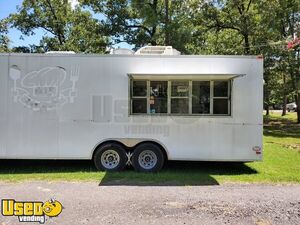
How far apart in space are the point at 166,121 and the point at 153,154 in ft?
3.07

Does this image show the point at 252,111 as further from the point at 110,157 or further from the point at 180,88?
the point at 110,157

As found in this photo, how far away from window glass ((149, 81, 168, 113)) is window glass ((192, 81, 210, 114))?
0.74 m

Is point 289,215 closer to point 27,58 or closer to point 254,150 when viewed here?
point 254,150

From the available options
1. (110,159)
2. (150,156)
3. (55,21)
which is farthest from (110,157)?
(55,21)

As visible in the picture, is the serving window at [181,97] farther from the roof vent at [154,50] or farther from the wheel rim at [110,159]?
the wheel rim at [110,159]

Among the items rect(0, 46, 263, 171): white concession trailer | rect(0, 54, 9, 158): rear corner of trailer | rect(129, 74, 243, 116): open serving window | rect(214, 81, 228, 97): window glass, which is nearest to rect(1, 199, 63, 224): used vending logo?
rect(0, 46, 263, 171): white concession trailer

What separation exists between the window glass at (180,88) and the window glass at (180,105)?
0.14 meters

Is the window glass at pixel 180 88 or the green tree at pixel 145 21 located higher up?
the green tree at pixel 145 21

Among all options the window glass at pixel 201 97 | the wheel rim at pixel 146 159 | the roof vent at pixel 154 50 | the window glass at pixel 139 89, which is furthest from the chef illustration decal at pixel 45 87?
the window glass at pixel 201 97

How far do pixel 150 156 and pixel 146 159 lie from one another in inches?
5.5

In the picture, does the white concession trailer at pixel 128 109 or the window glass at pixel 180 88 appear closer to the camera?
the white concession trailer at pixel 128 109

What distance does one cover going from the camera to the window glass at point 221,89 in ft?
30.9

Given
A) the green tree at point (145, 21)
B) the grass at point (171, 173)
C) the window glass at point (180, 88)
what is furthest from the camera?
the green tree at point (145, 21)

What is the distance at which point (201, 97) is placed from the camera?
371 inches
